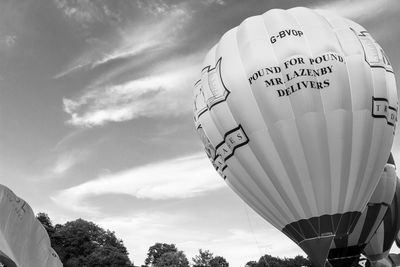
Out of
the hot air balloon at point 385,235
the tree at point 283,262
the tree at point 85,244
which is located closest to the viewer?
the hot air balloon at point 385,235

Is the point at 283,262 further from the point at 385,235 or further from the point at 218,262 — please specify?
the point at 385,235

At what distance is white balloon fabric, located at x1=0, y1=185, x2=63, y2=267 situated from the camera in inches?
38.8

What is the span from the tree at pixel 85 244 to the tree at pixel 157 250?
11308 millimetres

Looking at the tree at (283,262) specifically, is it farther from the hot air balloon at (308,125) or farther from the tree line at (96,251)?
the hot air balloon at (308,125)

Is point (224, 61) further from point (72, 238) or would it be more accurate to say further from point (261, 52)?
point (72, 238)

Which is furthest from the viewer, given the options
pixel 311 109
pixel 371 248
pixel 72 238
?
pixel 72 238

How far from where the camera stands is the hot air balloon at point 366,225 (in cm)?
1388

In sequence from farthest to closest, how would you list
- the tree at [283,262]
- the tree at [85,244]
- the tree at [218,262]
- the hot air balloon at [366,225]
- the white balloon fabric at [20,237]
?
the tree at [283,262] < the tree at [218,262] < the tree at [85,244] < the hot air balloon at [366,225] < the white balloon fabric at [20,237]

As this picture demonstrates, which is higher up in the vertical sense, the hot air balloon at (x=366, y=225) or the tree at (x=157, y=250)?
the tree at (x=157, y=250)

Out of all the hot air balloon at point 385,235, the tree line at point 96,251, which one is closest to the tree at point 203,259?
the tree line at point 96,251

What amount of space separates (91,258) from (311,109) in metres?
70.4

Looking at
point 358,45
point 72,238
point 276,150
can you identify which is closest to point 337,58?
point 358,45

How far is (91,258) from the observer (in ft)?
245

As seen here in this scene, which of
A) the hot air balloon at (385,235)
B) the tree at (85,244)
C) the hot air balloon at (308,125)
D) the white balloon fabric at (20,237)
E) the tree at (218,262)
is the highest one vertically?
the tree at (85,244)
